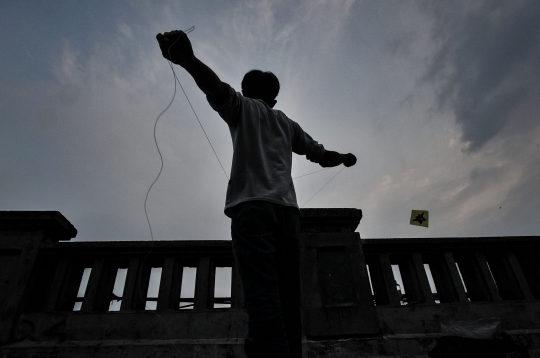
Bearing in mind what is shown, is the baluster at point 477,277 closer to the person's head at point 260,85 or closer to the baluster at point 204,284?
the baluster at point 204,284

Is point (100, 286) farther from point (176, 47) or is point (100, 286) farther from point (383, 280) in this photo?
point (383, 280)

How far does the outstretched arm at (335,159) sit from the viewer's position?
242 cm

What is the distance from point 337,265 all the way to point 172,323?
71.1 inches

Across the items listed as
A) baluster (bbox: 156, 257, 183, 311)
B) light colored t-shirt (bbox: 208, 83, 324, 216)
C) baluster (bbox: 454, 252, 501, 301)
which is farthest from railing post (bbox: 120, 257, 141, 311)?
baluster (bbox: 454, 252, 501, 301)

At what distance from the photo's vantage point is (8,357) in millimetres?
2600

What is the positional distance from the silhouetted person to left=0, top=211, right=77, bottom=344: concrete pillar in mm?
2881

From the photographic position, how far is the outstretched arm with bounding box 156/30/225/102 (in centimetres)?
131

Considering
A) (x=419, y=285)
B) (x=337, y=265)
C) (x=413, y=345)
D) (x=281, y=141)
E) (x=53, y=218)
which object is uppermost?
(x=53, y=218)

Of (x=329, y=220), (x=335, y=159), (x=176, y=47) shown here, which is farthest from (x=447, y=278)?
(x=176, y=47)

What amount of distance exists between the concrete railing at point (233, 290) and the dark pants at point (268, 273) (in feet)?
4.87

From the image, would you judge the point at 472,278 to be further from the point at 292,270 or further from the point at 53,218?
the point at 53,218

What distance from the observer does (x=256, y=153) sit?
64.8 inches

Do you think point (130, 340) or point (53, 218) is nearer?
point (130, 340)

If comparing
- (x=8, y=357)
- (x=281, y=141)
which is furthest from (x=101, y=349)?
(x=281, y=141)
